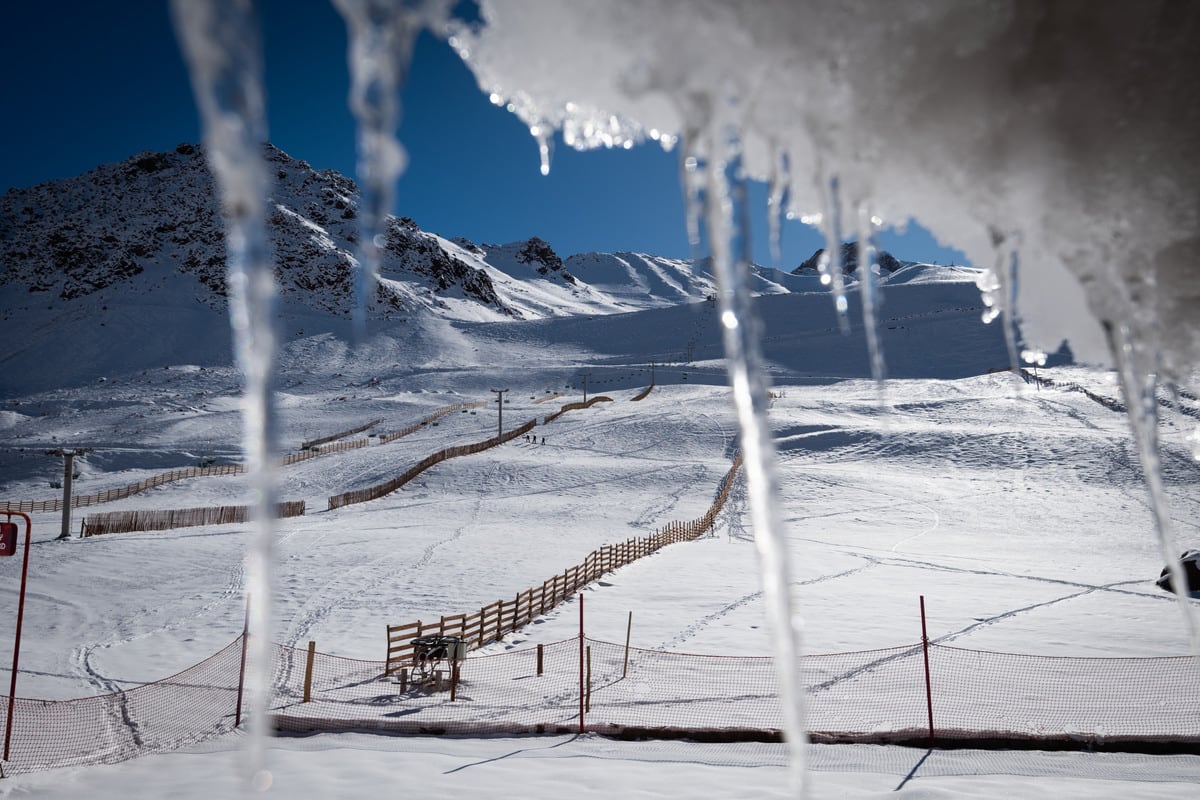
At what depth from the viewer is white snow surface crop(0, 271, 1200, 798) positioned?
7.48 metres

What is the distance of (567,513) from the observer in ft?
97.6

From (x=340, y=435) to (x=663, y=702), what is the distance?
1829 inches

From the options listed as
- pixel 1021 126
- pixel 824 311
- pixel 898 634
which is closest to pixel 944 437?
pixel 898 634

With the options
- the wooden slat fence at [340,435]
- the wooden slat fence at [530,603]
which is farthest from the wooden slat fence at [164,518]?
the wooden slat fence at [340,435]

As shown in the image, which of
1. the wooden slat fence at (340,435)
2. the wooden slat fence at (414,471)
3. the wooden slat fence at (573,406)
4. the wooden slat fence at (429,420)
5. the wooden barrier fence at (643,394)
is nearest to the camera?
the wooden slat fence at (414,471)

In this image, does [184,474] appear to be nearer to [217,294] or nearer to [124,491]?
[124,491]

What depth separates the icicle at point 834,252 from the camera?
151 cm

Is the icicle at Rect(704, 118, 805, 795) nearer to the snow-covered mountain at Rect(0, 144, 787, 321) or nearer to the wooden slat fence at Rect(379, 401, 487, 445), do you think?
the wooden slat fence at Rect(379, 401, 487, 445)

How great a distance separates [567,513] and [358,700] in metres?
19.4

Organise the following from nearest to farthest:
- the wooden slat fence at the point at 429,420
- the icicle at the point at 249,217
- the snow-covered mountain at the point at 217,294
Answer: the icicle at the point at 249,217 < the wooden slat fence at the point at 429,420 < the snow-covered mountain at the point at 217,294

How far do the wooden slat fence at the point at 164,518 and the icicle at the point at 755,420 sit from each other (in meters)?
27.8

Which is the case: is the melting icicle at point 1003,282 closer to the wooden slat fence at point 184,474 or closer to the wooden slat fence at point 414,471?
the wooden slat fence at point 184,474

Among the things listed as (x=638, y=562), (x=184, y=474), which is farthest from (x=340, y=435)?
(x=638, y=562)

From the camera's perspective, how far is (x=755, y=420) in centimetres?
125
